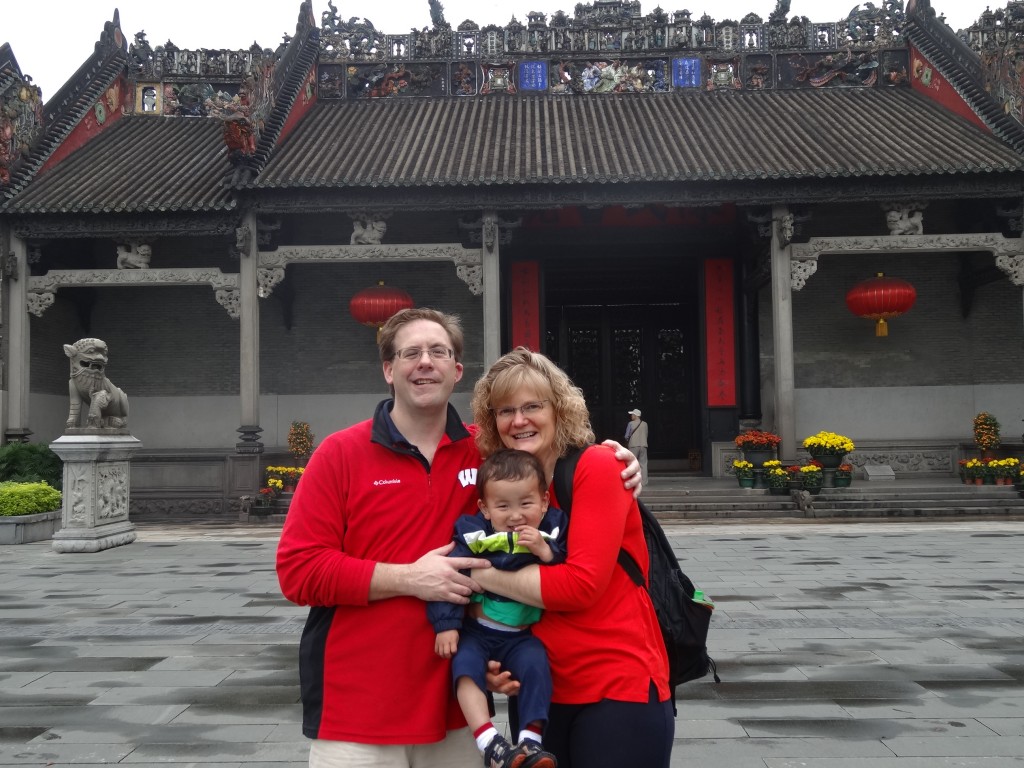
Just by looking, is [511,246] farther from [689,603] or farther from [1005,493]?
[689,603]

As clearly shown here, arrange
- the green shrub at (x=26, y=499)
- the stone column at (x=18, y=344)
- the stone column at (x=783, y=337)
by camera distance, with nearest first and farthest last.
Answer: the green shrub at (x=26, y=499), the stone column at (x=783, y=337), the stone column at (x=18, y=344)

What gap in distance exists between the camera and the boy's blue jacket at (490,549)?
1.90 m

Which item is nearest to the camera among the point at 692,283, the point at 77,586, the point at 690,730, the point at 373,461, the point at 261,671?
the point at 373,461

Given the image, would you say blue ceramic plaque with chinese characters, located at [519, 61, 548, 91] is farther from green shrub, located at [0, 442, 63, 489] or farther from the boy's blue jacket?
the boy's blue jacket

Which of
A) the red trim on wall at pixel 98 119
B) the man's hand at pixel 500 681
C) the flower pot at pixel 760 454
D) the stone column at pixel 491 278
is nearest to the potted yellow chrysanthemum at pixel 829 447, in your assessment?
the flower pot at pixel 760 454

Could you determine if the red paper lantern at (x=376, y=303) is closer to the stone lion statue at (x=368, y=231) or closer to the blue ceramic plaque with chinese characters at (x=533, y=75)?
the stone lion statue at (x=368, y=231)

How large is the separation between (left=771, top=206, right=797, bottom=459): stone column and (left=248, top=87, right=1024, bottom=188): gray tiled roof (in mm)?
1125

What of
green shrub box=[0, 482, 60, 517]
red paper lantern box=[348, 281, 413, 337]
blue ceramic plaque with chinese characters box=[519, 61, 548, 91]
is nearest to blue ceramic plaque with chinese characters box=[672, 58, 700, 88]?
blue ceramic plaque with chinese characters box=[519, 61, 548, 91]

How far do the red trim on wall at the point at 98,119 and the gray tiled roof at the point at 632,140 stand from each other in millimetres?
3874

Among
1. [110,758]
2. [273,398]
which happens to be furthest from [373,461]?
[273,398]

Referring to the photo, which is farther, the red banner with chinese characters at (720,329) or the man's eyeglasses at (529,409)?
the red banner with chinese characters at (720,329)

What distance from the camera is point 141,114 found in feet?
56.2

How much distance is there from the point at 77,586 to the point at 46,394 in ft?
30.4

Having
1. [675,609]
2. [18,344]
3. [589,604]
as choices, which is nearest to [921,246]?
[675,609]
